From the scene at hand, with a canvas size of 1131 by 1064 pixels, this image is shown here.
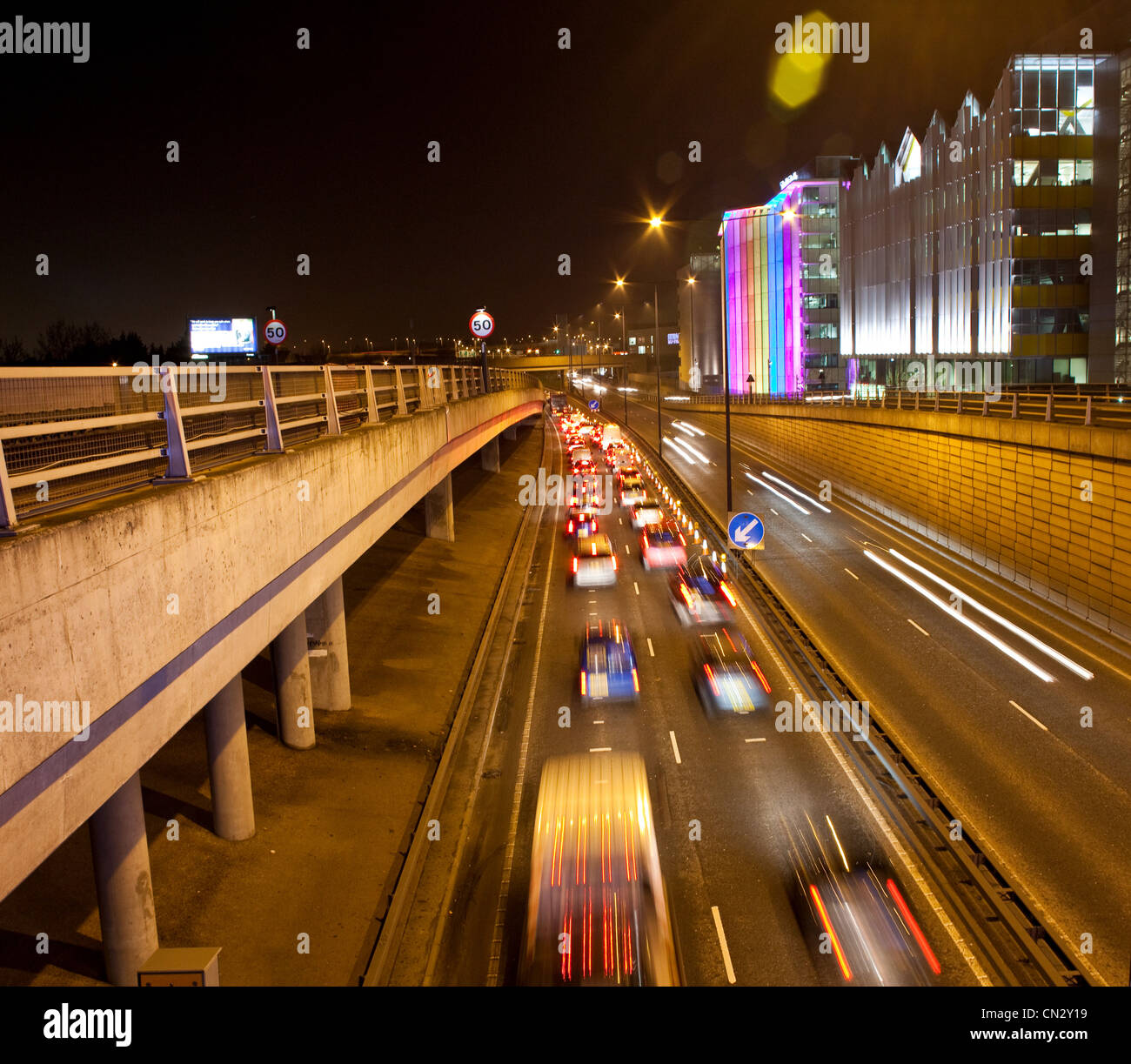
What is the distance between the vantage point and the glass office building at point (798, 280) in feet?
324

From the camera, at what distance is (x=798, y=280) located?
101 m

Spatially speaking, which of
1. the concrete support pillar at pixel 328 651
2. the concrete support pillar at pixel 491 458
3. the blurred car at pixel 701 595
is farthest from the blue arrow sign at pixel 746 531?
the concrete support pillar at pixel 491 458

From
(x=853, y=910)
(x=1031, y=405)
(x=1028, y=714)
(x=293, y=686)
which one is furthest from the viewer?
(x=1031, y=405)

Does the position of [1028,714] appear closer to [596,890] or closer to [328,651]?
[596,890]

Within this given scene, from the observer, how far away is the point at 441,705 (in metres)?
20.1

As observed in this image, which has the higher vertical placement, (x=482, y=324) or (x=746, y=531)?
(x=482, y=324)

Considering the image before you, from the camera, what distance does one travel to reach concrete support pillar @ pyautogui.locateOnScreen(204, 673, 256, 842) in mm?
13211

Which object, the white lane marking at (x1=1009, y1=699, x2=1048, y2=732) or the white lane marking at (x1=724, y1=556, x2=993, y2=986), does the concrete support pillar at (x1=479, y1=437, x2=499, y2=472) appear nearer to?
the white lane marking at (x1=1009, y1=699, x2=1048, y2=732)

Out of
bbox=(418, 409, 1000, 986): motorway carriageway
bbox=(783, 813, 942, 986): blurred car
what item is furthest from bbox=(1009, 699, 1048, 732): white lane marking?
bbox=(783, 813, 942, 986): blurred car

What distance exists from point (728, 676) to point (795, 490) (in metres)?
29.3

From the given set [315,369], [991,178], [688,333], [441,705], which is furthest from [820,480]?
[688,333]

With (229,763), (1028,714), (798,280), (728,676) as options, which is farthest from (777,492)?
(798,280)

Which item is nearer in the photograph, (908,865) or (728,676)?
(908,865)

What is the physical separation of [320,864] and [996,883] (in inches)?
346
